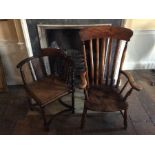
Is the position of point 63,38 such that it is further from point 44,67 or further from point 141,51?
point 141,51

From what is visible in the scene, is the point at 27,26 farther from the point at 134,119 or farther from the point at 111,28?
the point at 134,119

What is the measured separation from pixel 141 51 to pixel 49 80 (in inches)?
60.5

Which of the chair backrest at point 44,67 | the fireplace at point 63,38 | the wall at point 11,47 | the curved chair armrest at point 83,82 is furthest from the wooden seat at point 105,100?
the wall at point 11,47

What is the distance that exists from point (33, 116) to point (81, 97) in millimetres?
641

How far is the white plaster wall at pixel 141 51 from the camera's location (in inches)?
92.7

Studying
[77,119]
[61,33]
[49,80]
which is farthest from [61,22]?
[77,119]

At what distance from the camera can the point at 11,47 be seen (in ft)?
6.66

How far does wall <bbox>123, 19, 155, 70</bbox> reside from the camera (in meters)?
2.23

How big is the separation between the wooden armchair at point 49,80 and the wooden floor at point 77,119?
13 cm

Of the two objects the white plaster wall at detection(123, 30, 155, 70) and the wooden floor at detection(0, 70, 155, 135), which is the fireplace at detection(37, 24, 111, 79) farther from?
the white plaster wall at detection(123, 30, 155, 70)
